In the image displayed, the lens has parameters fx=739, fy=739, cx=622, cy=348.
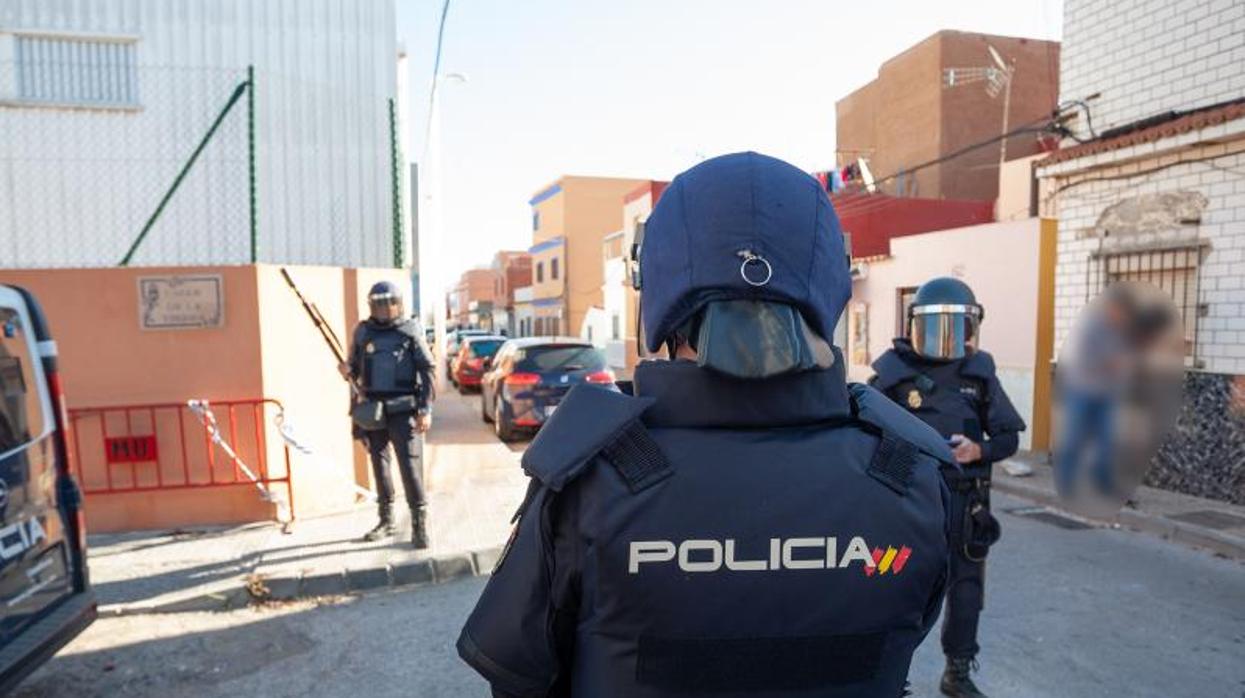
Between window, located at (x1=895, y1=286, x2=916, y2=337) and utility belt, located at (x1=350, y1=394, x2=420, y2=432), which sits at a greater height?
window, located at (x1=895, y1=286, x2=916, y2=337)

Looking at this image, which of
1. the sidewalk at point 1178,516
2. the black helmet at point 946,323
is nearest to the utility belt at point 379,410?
the black helmet at point 946,323

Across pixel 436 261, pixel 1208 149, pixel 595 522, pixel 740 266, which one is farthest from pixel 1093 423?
pixel 436 261

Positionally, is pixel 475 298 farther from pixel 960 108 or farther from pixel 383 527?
pixel 383 527

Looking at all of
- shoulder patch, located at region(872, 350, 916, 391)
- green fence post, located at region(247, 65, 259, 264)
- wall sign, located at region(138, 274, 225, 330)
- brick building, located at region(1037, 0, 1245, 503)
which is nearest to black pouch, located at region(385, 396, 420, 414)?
wall sign, located at region(138, 274, 225, 330)

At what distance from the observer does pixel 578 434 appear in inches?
48.3

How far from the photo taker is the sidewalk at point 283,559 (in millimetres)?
4703

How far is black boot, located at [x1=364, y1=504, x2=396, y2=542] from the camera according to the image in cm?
567

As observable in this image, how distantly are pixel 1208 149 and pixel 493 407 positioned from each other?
9.74m

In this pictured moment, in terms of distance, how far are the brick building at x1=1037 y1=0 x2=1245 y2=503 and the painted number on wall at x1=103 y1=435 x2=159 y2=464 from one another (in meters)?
8.57

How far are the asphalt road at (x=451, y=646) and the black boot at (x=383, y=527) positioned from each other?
0.91 m

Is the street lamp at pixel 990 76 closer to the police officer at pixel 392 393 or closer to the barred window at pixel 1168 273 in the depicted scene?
the barred window at pixel 1168 273

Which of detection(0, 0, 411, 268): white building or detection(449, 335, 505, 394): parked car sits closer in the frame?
detection(0, 0, 411, 268): white building

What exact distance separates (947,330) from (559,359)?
7590 millimetres

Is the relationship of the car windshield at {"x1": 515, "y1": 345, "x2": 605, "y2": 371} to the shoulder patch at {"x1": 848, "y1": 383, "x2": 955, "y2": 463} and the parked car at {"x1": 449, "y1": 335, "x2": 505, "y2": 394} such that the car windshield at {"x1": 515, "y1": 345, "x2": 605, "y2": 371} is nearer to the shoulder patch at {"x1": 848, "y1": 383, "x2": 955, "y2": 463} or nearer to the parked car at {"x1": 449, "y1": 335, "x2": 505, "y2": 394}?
the parked car at {"x1": 449, "y1": 335, "x2": 505, "y2": 394}
